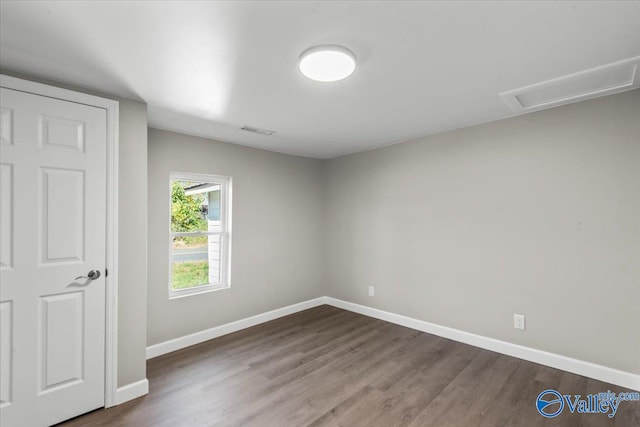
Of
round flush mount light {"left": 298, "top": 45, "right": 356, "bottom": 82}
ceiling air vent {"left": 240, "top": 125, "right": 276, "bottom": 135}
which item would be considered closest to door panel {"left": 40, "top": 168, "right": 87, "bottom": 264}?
ceiling air vent {"left": 240, "top": 125, "right": 276, "bottom": 135}

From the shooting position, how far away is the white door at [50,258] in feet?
6.35

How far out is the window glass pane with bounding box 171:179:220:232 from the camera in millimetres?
3502

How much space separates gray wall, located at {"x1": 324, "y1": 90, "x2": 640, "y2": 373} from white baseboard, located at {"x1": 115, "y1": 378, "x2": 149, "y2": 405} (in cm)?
285

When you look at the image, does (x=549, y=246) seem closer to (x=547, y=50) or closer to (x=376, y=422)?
(x=547, y=50)

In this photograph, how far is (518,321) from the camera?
2.96m

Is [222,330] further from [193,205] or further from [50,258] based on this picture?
[50,258]

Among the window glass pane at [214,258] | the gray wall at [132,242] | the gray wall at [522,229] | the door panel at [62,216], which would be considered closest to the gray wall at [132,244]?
the gray wall at [132,242]

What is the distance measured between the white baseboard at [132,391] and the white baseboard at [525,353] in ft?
9.22

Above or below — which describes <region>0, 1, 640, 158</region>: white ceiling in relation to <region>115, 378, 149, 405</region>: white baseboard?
above

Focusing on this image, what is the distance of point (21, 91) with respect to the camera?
1.98 m

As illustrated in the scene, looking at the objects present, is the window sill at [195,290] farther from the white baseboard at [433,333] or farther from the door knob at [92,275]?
the door knob at [92,275]

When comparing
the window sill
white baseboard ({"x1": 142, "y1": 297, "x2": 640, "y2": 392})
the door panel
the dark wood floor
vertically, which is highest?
the door panel

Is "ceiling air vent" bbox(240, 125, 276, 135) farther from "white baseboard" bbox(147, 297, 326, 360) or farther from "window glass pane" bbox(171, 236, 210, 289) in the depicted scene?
"white baseboard" bbox(147, 297, 326, 360)

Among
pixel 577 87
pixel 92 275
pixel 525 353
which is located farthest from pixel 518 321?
pixel 92 275
